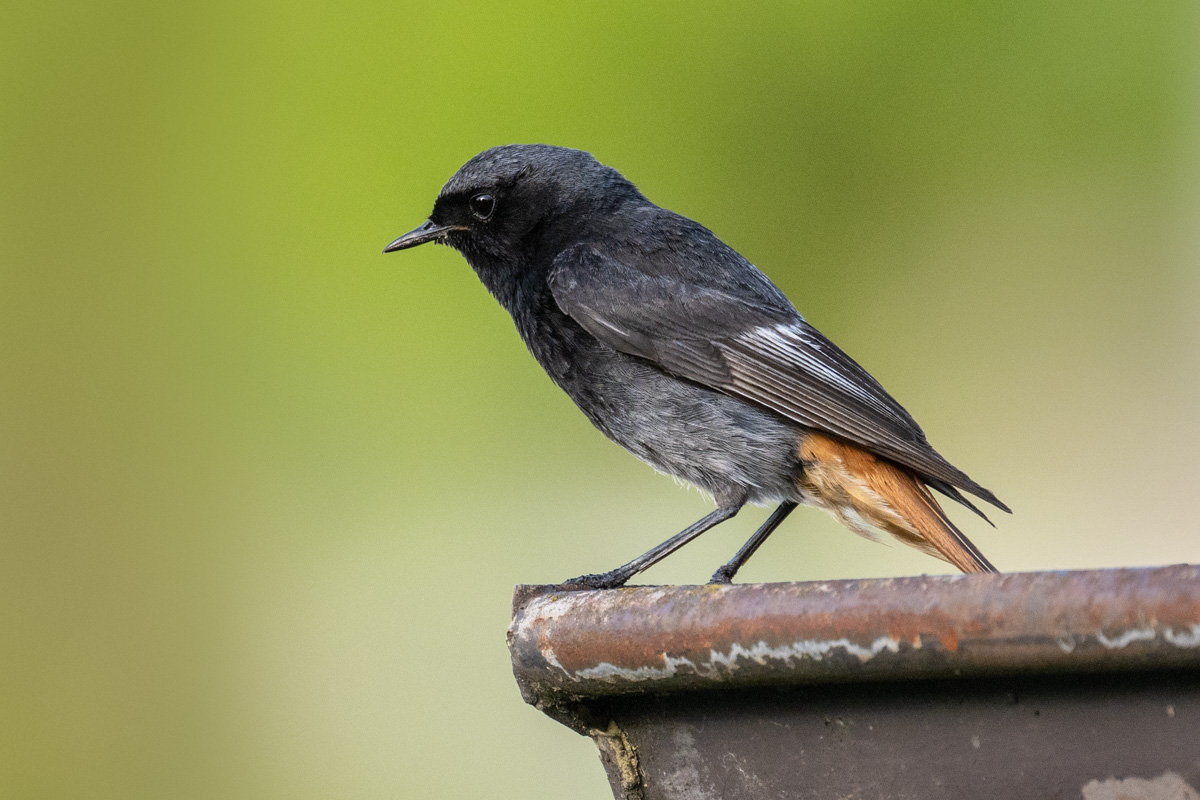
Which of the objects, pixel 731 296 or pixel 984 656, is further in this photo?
pixel 731 296

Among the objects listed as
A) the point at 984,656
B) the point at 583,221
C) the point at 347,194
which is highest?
the point at 347,194

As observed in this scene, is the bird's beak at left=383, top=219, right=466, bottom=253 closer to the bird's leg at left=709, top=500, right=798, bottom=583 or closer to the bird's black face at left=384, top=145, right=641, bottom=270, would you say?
the bird's black face at left=384, top=145, right=641, bottom=270

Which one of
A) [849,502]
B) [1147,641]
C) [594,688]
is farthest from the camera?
[849,502]

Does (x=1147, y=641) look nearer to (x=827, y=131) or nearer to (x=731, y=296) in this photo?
(x=731, y=296)

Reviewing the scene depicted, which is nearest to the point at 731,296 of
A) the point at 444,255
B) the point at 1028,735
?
the point at 1028,735

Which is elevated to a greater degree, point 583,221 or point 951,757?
point 583,221

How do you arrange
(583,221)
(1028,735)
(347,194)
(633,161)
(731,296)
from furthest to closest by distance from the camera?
1. (347,194)
2. (633,161)
3. (583,221)
4. (731,296)
5. (1028,735)

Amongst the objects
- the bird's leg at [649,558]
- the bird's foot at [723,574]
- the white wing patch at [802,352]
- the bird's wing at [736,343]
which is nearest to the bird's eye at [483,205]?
the bird's wing at [736,343]
